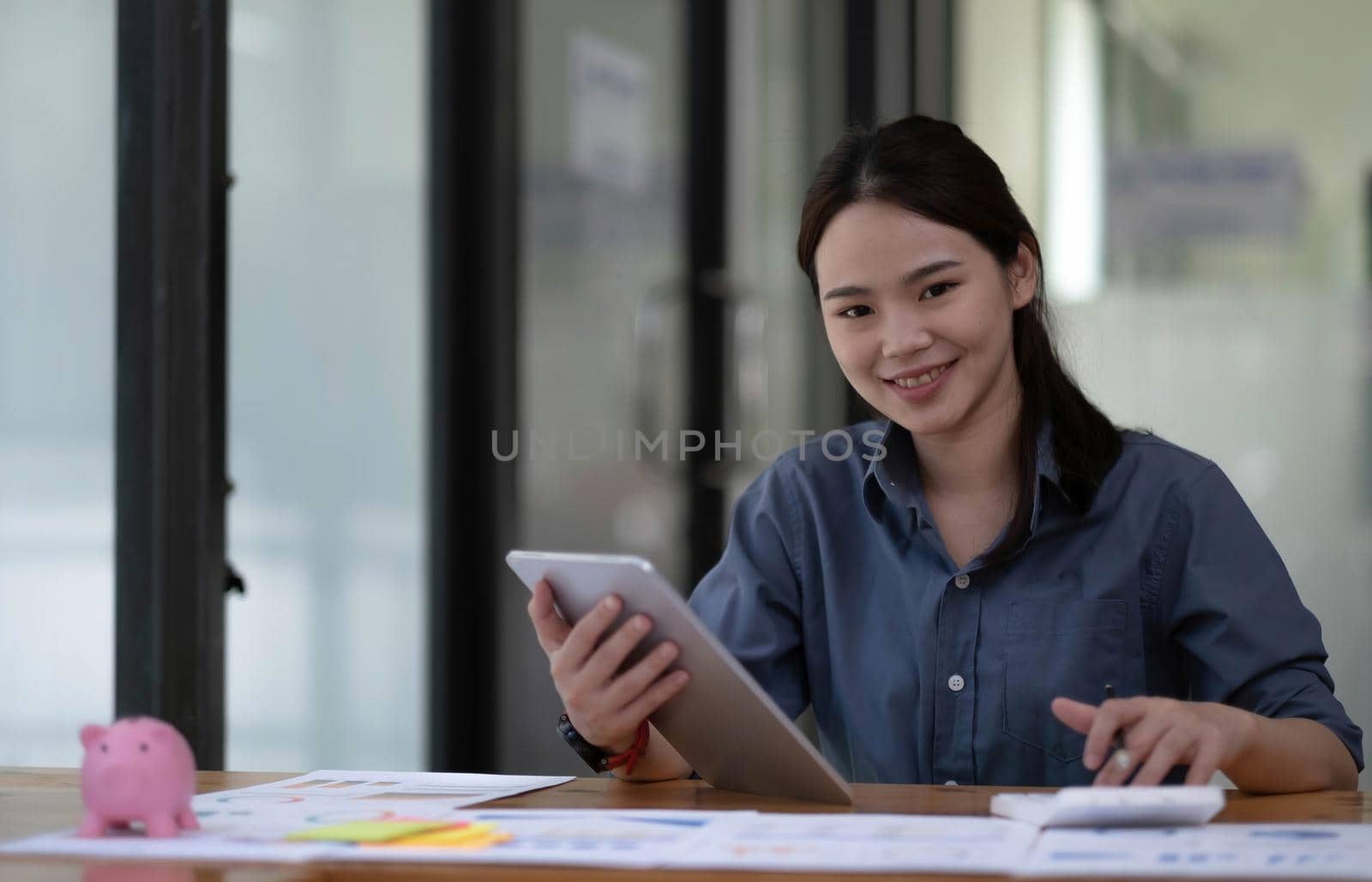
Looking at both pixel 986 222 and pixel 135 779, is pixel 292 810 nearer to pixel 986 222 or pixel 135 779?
pixel 135 779

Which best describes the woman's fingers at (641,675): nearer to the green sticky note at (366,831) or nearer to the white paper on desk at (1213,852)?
the green sticky note at (366,831)

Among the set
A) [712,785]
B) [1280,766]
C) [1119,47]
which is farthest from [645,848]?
[1119,47]

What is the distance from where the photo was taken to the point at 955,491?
1.52 meters

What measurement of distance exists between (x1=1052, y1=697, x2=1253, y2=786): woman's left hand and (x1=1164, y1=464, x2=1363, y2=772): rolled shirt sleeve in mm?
225

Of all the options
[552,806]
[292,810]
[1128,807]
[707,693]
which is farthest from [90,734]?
[1128,807]

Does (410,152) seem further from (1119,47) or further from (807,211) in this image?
(807,211)

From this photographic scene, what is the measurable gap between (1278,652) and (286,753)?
179cm

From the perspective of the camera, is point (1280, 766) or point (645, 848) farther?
point (1280, 766)

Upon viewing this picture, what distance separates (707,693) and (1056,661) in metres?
0.41

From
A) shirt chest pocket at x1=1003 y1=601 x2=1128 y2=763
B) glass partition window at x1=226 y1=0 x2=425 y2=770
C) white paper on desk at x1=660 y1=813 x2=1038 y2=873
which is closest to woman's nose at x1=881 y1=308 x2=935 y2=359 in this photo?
shirt chest pocket at x1=1003 y1=601 x2=1128 y2=763

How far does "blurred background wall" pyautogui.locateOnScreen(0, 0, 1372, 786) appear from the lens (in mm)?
2543

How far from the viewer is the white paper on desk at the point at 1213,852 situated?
31.7 inches

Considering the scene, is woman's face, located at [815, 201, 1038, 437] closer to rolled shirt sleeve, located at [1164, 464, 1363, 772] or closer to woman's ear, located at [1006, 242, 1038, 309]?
woman's ear, located at [1006, 242, 1038, 309]

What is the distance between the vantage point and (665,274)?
2928 mm
